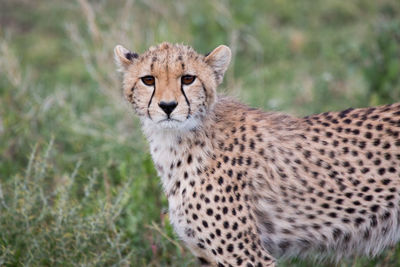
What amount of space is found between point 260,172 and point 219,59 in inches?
24.4

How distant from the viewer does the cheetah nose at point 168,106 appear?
259 centimetres

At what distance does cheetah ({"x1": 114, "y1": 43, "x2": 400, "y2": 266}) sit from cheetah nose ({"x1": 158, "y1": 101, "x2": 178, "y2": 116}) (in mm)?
49

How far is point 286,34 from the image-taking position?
6.86 metres

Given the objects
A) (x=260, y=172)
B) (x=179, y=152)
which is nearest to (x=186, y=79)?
(x=179, y=152)

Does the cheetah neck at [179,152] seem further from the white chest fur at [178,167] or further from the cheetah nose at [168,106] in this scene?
the cheetah nose at [168,106]

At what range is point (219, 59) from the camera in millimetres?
2906

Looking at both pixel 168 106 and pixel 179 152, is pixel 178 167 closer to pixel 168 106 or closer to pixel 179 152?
pixel 179 152

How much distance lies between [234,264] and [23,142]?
245 cm

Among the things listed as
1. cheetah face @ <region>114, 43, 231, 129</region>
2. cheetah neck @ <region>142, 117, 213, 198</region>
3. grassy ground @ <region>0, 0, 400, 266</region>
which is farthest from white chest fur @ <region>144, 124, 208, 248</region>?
grassy ground @ <region>0, 0, 400, 266</region>

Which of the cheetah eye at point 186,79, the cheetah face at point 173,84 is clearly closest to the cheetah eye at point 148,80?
the cheetah face at point 173,84

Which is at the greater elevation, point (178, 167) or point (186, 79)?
point (186, 79)

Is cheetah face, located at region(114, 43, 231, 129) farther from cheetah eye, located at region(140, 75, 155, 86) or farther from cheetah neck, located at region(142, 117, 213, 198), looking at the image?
cheetah neck, located at region(142, 117, 213, 198)

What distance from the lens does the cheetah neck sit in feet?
9.29

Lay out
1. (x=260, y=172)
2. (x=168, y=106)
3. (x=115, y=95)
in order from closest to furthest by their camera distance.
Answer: (x=168, y=106) < (x=260, y=172) < (x=115, y=95)
